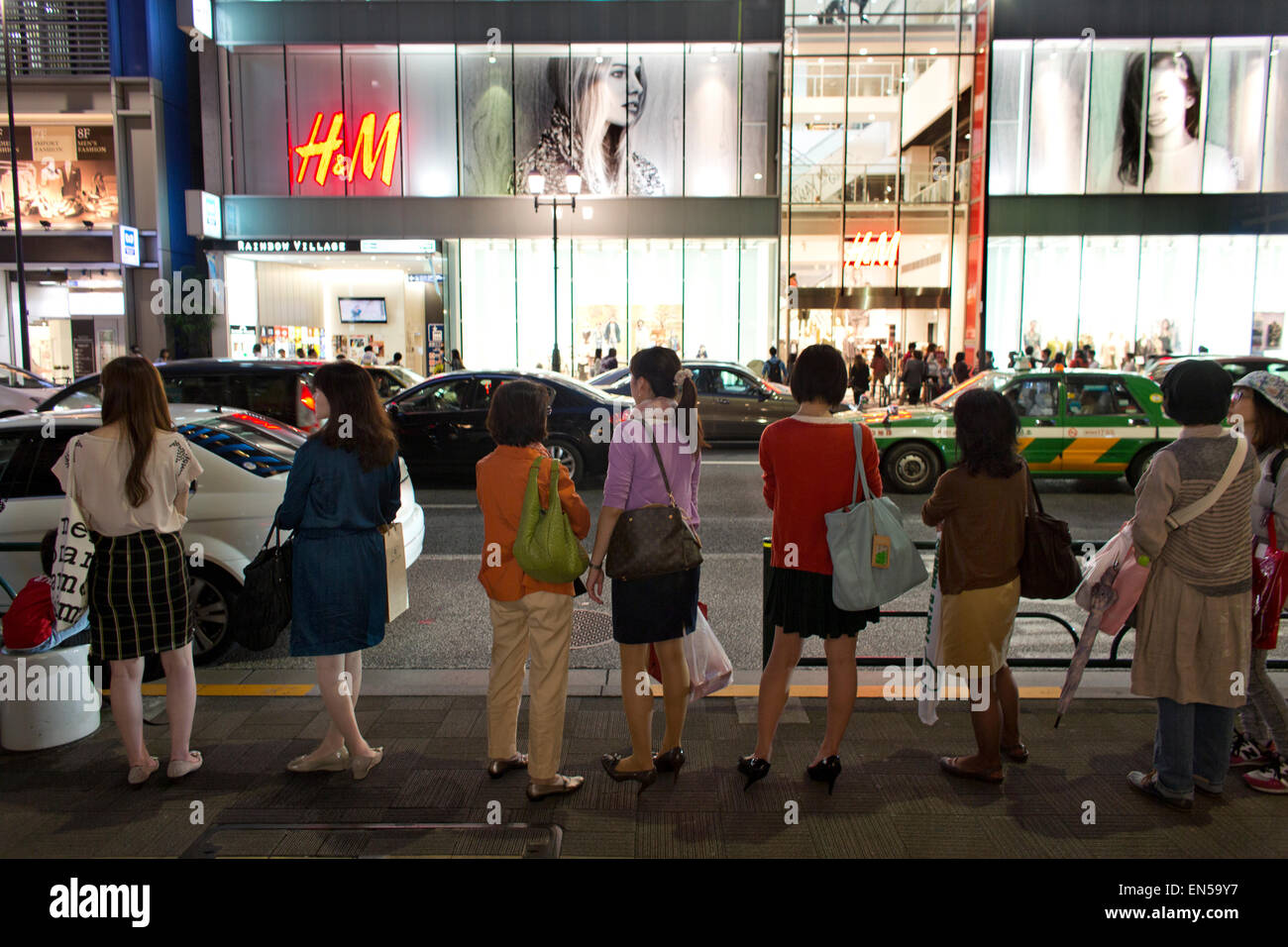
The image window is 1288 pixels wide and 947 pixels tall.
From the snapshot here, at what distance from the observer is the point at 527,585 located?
378 centimetres

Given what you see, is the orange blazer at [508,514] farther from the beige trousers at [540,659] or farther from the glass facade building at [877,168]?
the glass facade building at [877,168]

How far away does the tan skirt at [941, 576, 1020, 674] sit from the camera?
3.82m

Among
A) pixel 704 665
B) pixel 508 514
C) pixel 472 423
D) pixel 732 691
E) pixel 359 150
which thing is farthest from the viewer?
pixel 359 150

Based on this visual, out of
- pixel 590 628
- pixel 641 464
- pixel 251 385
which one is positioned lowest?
pixel 590 628

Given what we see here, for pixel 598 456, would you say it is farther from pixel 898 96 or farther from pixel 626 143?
pixel 898 96

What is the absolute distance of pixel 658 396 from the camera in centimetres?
387

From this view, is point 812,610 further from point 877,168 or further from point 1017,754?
point 877,168

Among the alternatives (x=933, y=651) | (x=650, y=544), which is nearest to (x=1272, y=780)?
(x=933, y=651)

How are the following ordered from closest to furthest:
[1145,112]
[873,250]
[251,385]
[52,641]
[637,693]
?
1. [637,693]
2. [52,641]
3. [251,385]
4. [1145,112]
5. [873,250]

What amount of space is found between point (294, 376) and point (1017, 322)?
79.8ft

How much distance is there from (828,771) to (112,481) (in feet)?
10.8

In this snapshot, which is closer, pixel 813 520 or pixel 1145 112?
pixel 813 520

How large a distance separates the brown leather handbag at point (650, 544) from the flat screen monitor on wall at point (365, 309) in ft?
89.4

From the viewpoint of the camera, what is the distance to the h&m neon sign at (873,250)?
2925 centimetres
